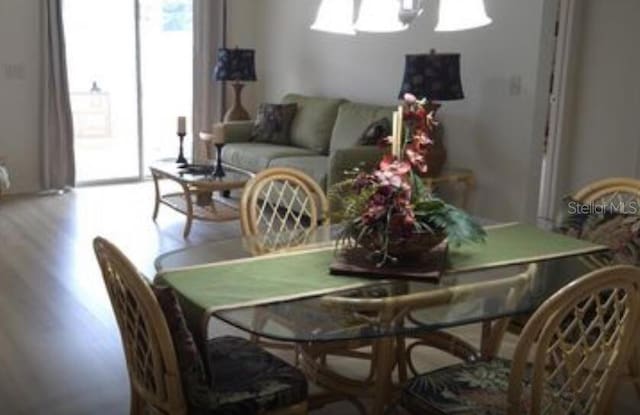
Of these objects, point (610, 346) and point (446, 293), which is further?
point (446, 293)

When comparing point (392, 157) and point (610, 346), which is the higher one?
point (392, 157)

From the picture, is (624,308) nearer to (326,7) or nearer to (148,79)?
(326,7)

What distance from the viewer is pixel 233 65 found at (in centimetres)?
673

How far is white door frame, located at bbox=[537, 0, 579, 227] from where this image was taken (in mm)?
5395

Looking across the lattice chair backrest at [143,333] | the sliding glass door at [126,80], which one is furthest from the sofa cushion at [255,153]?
the lattice chair backrest at [143,333]

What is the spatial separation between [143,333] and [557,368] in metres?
1.08

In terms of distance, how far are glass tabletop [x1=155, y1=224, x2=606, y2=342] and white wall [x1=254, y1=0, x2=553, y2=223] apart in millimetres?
2430

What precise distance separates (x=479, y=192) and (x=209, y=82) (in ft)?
10.6

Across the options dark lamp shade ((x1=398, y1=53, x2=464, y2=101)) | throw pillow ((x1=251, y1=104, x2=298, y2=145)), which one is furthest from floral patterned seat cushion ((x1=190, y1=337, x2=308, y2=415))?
throw pillow ((x1=251, y1=104, x2=298, y2=145))

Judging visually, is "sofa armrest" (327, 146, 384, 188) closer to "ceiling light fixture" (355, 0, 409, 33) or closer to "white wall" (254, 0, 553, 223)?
"white wall" (254, 0, 553, 223)

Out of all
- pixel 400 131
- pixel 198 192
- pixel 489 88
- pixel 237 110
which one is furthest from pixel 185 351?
pixel 237 110

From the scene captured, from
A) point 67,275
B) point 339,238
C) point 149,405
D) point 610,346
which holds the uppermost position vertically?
point 339,238

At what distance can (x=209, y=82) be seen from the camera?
287 inches

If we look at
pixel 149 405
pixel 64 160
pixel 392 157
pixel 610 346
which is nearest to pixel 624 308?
pixel 610 346
